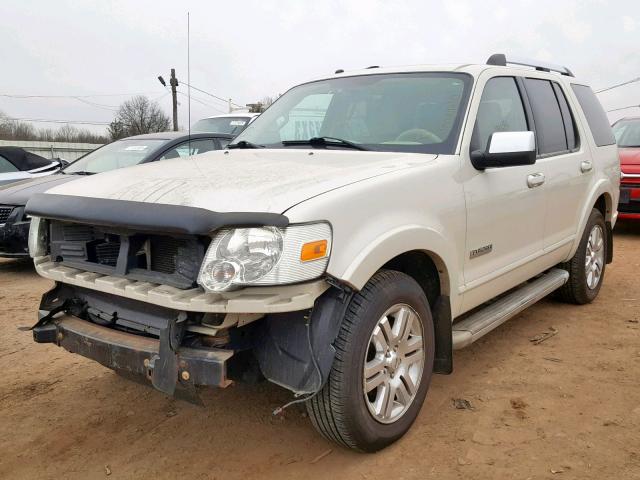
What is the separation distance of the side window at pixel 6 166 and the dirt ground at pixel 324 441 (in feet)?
19.6

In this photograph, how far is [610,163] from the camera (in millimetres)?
5215

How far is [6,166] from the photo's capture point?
930cm

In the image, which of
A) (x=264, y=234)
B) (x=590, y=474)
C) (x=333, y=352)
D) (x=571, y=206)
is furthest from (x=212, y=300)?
(x=571, y=206)

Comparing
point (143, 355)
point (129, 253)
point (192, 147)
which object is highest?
point (192, 147)

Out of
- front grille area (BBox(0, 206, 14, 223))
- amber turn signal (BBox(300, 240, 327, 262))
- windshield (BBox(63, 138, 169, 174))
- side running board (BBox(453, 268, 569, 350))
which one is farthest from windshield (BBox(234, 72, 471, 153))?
front grille area (BBox(0, 206, 14, 223))

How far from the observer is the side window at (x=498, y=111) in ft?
11.5

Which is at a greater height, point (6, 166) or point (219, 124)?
point (219, 124)

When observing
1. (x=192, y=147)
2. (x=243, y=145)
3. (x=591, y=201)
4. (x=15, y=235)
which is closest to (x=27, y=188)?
(x=15, y=235)

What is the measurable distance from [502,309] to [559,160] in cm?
130

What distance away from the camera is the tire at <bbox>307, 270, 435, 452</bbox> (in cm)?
249

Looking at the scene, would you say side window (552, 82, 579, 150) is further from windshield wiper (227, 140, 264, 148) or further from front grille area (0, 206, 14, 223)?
front grille area (0, 206, 14, 223)

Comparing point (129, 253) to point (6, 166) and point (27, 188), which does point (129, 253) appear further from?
point (6, 166)

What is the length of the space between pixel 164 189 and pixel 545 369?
2645mm

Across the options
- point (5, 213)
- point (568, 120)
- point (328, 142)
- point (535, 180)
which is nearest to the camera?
point (328, 142)
